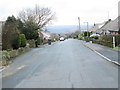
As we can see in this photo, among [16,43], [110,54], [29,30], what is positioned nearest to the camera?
[110,54]

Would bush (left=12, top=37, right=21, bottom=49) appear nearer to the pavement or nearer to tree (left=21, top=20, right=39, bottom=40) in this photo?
the pavement

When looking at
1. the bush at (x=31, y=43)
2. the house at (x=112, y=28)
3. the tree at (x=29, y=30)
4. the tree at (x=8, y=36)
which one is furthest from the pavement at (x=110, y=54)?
the house at (x=112, y=28)

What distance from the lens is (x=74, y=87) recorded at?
920cm

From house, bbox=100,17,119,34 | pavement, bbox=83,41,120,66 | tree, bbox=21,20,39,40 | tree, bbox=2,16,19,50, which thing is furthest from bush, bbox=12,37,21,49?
house, bbox=100,17,119,34

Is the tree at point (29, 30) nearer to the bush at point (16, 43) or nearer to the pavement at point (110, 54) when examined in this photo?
the bush at point (16, 43)

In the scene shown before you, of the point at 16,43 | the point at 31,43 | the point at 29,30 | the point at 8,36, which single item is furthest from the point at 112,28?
the point at 8,36

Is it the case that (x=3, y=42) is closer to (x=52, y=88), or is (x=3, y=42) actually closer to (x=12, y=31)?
(x=12, y=31)

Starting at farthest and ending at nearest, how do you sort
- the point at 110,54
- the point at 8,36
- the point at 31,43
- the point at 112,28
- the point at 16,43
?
the point at 112,28 < the point at 31,43 < the point at 16,43 < the point at 8,36 < the point at 110,54

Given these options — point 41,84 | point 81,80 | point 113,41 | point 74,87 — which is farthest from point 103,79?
point 113,41

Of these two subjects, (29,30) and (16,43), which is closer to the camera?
(16,43)

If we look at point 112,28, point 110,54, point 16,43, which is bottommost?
point 110,54

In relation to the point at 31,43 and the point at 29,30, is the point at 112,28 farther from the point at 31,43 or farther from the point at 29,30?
the point at 31,43

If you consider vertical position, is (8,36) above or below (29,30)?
below

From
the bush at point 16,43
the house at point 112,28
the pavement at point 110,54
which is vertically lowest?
the pavement at point 110,54
